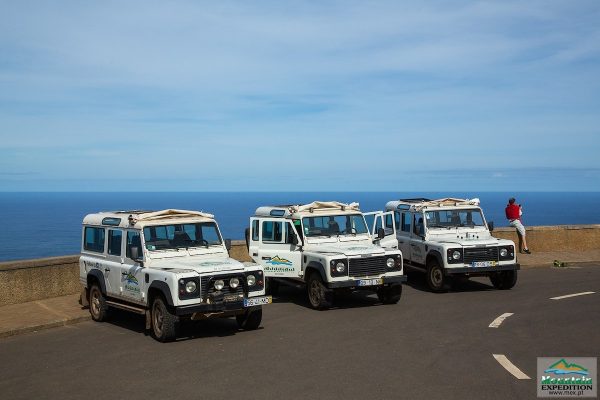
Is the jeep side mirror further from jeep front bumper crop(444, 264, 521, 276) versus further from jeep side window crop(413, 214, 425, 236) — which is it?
jeep side window crop(413, 214, 425, 236)

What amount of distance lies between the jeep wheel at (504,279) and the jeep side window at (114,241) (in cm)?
937

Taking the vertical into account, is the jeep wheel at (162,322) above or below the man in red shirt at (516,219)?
below

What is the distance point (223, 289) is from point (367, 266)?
4.09 metres

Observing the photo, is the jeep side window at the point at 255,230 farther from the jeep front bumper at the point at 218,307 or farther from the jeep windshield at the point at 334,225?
the jeep front bumper at the point at 218,307

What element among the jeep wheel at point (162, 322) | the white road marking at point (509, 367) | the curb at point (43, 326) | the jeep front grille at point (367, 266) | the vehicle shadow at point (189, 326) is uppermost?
the jeep front grille at point (367, 266)

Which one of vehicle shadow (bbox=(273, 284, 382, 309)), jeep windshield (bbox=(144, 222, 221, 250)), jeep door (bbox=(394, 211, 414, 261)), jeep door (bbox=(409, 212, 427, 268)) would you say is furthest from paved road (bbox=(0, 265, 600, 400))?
jeep door (bbox=(394, 211, 414, 261))

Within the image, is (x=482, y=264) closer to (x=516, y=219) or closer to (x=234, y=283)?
(x=234, y=283)

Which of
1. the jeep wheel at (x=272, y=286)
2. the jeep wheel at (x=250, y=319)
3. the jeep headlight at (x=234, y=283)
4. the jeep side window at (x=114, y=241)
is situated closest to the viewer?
the jeep headlight at (x=234, y=283)

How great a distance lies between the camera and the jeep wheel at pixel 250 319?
41.0ft

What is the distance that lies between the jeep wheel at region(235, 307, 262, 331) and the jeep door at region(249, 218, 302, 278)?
3.26 m

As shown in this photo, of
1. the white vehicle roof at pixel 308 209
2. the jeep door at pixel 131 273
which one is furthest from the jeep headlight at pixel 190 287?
the white vehicle roof at pixel 308 209

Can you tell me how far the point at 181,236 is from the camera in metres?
13.2

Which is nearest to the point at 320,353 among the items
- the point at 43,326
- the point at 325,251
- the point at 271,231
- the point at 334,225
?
the point at 325,251

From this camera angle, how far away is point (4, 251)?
104m
